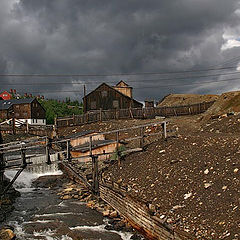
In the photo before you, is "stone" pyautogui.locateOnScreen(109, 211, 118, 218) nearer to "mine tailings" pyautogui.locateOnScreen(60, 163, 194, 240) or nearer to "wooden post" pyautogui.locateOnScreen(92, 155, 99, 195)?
"mine tailings" pyautogui.locateOnScreen(60, 163, 194, 240)

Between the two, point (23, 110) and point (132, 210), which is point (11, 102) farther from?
point (132, 210)

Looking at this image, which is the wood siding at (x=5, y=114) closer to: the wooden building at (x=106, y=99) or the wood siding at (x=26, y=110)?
the wood siding at (x=26, y=110)

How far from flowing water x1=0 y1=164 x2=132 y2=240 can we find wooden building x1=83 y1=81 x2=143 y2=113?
29.8 meters

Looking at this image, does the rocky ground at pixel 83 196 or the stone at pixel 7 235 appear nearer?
the stone at pixel 7 235

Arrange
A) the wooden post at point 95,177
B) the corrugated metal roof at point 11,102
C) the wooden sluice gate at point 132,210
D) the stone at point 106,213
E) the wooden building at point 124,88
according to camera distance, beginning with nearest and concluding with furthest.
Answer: the wooden sluice gate at point 132,210
the stone at point 106,213
the wooden post at point 95,177
the wooden building at point 124,88
the corrugated metal roof at point 11,102

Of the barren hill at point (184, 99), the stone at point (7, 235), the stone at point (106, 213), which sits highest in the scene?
the barren hill at point (184, 99)

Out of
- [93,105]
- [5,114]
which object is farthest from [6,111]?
[93,105]

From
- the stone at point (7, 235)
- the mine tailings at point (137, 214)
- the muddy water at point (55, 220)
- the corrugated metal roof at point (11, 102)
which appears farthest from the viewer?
the corrugated metal roof at point (11, 102)

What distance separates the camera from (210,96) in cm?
4828

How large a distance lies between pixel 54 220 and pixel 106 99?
3530cm

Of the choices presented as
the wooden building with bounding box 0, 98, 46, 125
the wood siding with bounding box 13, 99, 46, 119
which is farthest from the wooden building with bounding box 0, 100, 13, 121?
the wood siding with bounding box 13, 99, 46, 119

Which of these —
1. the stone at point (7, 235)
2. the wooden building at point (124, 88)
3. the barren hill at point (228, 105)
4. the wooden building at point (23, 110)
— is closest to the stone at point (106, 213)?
the stone at point (7, 235)

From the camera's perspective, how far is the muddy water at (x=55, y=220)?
11148mm

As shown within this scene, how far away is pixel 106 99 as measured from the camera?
155 ft
